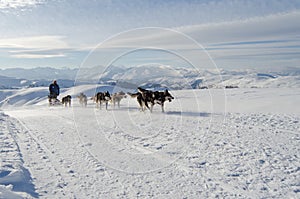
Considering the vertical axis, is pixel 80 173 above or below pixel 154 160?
below

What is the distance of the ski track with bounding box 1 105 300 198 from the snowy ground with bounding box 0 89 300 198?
0.02 metres

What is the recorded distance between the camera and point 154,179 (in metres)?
5.65

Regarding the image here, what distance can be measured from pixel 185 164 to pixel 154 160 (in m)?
0.84

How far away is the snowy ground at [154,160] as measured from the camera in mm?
5094

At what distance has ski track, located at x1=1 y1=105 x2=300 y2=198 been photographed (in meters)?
5.07

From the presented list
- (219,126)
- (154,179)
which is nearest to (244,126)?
(219,126)

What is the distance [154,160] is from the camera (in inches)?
267

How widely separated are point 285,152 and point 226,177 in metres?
2.52

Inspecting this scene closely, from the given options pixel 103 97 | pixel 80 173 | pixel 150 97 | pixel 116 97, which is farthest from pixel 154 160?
pixel 103 97

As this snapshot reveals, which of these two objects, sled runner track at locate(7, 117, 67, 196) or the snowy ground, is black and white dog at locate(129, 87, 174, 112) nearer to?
the snowy ground

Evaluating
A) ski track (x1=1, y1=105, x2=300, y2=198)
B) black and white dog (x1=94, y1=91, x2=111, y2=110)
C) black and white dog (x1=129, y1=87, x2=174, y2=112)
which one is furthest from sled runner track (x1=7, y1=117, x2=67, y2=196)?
black and white dog (x1=94, y1=91, x2=111, y2=110)

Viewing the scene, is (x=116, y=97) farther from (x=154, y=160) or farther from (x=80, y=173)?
(x=80, y=173)

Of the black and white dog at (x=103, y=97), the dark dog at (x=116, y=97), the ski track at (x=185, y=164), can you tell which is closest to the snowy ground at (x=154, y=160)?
the ski track at (x=185, y=164)

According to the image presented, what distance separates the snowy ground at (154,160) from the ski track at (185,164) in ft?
0.06
